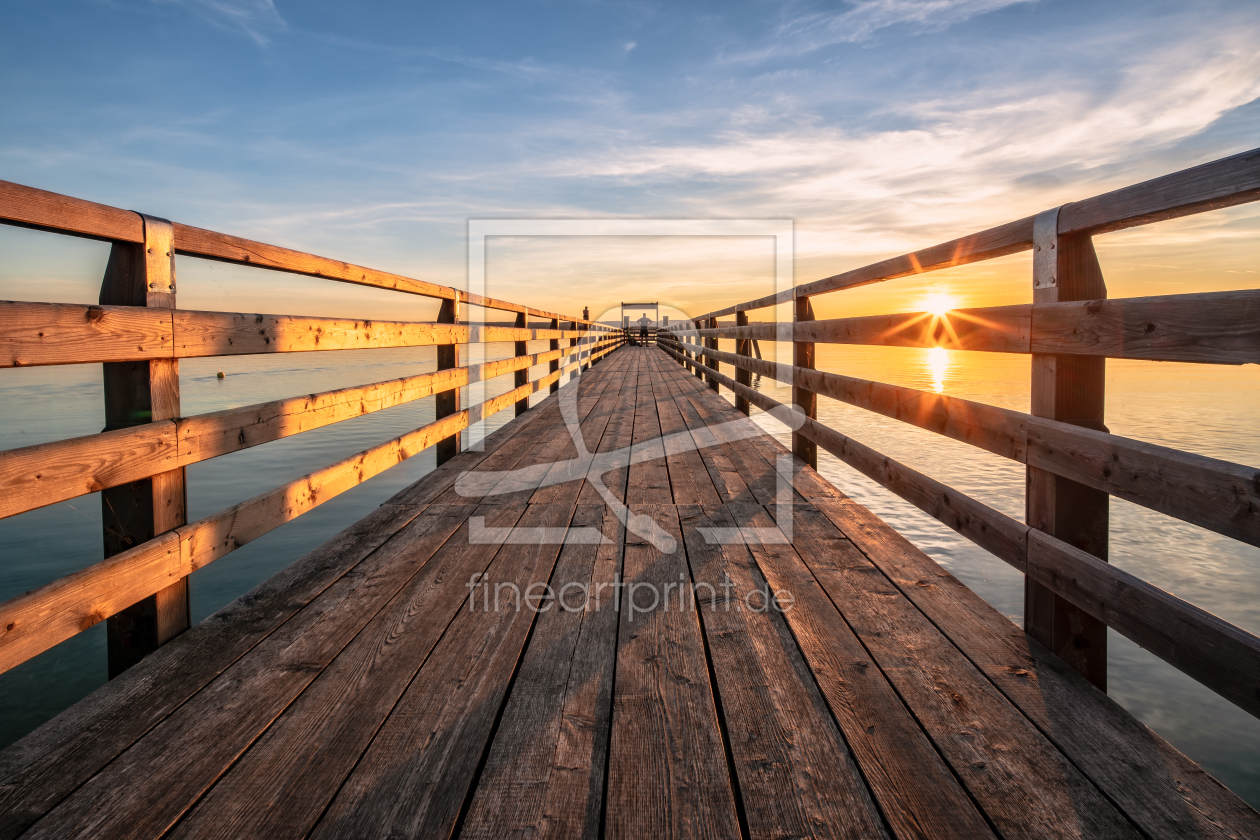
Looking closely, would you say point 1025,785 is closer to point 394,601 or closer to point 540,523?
point 394,601

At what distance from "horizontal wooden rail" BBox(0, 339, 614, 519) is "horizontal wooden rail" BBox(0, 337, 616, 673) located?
19cm

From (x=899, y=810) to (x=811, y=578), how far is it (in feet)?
3.72

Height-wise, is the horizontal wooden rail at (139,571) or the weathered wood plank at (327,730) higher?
the horizontal wooden rail at (139,571)

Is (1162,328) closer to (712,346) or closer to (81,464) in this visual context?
(81,464)

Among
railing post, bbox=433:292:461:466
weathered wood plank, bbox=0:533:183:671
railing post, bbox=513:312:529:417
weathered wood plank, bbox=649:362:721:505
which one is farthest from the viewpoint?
railing post, bbox=513:312:529:417

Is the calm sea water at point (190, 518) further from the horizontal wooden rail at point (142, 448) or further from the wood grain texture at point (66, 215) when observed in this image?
the wood grain texture at point (66, 215)

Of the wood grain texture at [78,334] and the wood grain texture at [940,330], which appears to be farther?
the wood grain texture at [940,330]

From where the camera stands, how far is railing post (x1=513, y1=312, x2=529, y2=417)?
20.4 feet

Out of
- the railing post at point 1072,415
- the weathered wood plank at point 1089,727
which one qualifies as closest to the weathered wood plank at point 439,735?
the weathered wood plank at point 1089,727

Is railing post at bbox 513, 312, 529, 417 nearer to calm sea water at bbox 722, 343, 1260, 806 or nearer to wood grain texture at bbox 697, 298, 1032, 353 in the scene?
calm sea water at bbox 722, 343, 1260, 806

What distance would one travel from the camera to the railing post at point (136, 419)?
5.74 ft

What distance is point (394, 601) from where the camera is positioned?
2.10 meters

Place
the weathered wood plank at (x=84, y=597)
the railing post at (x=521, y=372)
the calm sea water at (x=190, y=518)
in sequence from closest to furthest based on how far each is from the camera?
the weathered wood plank at (x=84, y=597)
the calm sea water at (x=190, y=518)
the railing post at (x=521, y=372)

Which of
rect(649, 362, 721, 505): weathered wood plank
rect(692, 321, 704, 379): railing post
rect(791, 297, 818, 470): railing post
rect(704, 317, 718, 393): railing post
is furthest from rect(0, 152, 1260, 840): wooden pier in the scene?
rect(692, 321, 704, 379): railing post
